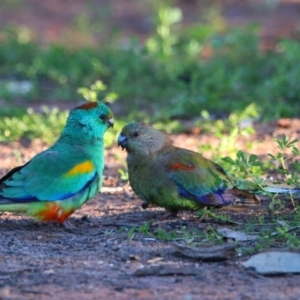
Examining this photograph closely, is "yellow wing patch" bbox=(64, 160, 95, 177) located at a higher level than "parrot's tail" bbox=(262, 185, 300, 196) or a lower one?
higher

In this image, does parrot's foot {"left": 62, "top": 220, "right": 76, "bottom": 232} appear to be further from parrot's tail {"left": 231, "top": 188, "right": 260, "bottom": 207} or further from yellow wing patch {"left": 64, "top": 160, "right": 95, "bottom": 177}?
parrot's tail {"left": 231, "top": 188, "right": 260, "bottom": 207}

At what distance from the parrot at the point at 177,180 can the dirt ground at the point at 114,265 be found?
0.43ft

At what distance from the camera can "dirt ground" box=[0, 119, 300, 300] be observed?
420 cm

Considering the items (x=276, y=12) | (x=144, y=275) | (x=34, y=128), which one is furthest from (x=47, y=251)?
(x=276, y=12)

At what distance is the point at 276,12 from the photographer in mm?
15805

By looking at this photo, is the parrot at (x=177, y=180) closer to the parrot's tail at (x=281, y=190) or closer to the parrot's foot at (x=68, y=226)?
the parrot's tail at (x=281, y=190)

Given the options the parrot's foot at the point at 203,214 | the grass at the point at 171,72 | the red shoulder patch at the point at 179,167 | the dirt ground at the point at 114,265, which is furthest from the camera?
the grass at the point at 171,72

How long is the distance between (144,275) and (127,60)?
6.60 meters

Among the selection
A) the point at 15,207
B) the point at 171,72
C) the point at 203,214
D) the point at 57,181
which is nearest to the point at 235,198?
the point at 203,214

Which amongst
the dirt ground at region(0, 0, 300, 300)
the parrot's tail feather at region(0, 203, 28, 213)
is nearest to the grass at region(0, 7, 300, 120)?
the dirt ground at region(0, 0, 300, 300)

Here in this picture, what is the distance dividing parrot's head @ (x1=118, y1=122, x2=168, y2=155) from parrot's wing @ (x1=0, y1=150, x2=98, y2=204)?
→ 0.35 metres

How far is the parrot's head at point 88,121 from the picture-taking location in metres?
5.80

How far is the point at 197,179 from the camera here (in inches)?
221

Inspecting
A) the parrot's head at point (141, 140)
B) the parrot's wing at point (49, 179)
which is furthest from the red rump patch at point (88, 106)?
the parrot's wing at point (49, 179)
